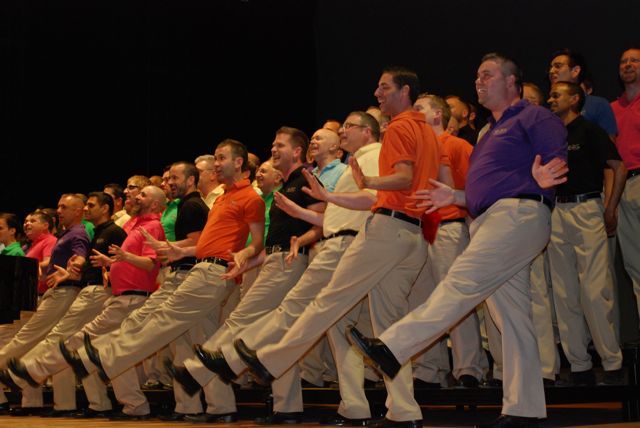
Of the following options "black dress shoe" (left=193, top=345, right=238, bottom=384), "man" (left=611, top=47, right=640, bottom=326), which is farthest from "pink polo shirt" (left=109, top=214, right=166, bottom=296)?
"man" (left=611, top=47, right=640, bottom=326)

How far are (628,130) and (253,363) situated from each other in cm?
249

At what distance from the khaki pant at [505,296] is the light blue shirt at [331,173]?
1815 mm

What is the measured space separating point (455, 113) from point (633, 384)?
213 cm

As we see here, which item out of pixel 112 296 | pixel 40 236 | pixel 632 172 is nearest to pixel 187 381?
pixel 112 296

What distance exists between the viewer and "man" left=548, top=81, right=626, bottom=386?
16.1 feet

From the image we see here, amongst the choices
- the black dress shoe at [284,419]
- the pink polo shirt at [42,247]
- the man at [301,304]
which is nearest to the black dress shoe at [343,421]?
the man at [301,304]

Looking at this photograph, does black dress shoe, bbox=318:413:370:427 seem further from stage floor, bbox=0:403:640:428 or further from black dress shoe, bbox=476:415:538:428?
black dress shoe, bbox=476:415:538:428

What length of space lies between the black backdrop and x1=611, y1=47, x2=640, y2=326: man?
3.32m

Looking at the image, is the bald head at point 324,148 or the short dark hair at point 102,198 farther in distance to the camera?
the short dark hair at point 102,198

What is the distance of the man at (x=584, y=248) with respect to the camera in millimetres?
4914

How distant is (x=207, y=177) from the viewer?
7.21 metres

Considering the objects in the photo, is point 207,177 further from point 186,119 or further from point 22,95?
point 22,95

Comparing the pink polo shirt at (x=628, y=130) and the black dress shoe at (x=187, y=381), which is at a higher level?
the pink polo shirt at (x=628, y=130)

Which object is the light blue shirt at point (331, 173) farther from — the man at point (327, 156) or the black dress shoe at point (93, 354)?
the black dress shoe at point (93, 354)
